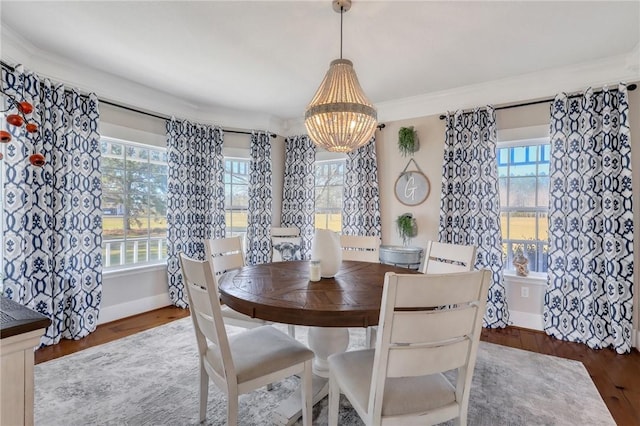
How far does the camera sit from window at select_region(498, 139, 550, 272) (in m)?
3.31

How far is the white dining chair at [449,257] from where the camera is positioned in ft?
6.59

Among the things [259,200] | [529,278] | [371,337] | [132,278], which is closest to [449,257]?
[371,337]

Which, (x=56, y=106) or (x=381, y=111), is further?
(x=381, y=111)

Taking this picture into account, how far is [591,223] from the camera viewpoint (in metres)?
2.84

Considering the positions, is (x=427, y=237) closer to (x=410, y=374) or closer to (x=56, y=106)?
(x=410, y=374)

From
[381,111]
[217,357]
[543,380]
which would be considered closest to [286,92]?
[381,111]

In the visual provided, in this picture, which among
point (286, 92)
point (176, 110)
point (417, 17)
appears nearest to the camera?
point (417, 17)

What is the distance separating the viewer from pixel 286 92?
11.8ft

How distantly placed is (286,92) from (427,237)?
2407 millimetres

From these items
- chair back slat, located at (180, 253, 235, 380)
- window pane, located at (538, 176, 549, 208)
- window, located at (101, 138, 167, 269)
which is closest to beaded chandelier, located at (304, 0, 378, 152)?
chair back slat, located at (180, 253, 235, 380)

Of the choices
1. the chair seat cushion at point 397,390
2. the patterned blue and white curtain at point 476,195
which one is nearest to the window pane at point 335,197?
the patterned blue and white curtain at point 476,195

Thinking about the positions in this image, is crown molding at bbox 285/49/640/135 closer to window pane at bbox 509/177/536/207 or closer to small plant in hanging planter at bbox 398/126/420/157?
small plant in hanging planter at bbox 398/126/420/157

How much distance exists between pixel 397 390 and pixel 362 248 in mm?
1664

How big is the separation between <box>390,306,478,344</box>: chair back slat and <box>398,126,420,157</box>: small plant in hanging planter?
285cm
